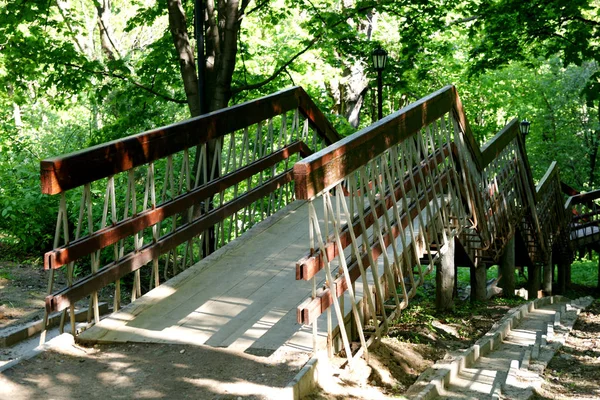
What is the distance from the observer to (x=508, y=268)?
13227 millimetres

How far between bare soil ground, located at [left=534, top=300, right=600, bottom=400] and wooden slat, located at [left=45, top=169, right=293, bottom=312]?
300 centimetres

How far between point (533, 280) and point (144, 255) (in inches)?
499

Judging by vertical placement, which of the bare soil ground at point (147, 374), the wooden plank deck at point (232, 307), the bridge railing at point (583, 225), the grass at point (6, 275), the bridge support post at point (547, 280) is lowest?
the bridge support post at point (547, 280)

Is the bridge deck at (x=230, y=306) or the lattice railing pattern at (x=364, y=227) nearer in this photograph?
the lattice railing pattern at (x=364, y=227)

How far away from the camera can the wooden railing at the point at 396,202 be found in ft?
13.0

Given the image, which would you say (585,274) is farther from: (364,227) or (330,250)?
(330,250)

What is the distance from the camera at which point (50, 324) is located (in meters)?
5.68

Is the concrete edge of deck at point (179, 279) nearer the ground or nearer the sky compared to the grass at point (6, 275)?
nearer the sky

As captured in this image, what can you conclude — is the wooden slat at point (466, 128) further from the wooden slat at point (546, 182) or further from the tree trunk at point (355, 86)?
the tree trunk at point (355, 86)

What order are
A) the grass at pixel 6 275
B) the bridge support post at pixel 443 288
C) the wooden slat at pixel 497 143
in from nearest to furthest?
the grass at pixel 6 275 → the wooden slat at pixel 497 143 → the bridge support post at pixel 443 288

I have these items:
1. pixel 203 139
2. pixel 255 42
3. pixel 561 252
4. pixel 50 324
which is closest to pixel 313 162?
pixel 203 139

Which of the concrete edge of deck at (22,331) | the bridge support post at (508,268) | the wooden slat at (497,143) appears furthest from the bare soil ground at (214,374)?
the bridge support post at (508,268)

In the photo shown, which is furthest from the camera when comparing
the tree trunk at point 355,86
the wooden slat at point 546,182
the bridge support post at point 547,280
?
the tree trunk at point 355,86

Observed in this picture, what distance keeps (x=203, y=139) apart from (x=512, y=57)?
31.1ft
